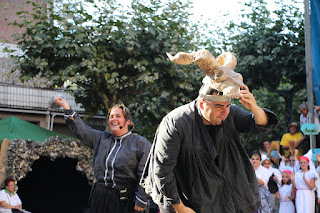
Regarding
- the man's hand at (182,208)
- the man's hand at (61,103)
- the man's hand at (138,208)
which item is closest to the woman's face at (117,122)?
the man's hand at (61,103)

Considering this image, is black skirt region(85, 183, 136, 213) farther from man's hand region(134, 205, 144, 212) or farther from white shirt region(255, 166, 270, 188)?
white shirt region(255, 166, 270, 188)

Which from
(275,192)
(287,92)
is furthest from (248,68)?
(275,192)

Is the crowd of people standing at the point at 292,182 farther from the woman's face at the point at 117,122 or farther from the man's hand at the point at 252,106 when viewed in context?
the man's hand at the point at 252,106

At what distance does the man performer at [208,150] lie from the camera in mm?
3613

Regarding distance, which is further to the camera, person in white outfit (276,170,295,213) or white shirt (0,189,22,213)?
person in white outfit (276,170,295,213)

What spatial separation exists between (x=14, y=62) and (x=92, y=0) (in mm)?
2213

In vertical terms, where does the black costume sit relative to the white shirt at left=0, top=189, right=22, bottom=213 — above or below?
above

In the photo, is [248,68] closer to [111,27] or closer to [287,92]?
[287,92]

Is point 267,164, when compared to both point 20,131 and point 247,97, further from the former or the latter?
point 247,97

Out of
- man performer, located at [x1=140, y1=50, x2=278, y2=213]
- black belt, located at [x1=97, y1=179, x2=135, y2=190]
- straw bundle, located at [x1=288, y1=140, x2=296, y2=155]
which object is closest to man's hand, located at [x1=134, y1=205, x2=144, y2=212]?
black belt, located at [x1=97, y1=179, x2=135, y2=190]

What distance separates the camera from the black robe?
369 cm

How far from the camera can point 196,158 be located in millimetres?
3746

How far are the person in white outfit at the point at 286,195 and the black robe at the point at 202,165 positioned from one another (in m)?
7.71

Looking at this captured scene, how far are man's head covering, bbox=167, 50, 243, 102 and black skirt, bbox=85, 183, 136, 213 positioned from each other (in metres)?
2.47
